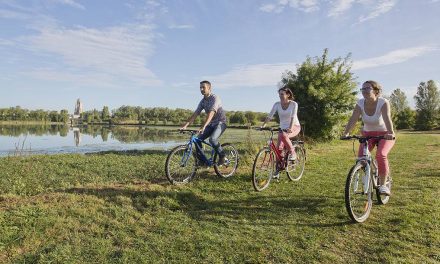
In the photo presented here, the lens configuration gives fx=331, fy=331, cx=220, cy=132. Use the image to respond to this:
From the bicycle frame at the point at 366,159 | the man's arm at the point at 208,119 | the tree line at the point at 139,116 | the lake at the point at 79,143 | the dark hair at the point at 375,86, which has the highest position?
the tree line at the point at 139,116

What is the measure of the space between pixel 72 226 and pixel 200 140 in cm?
331

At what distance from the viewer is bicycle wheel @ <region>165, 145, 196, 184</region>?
6793 mm

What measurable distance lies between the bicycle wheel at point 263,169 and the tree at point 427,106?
201ft

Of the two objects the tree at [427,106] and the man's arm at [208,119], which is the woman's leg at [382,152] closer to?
the man's arm at [208,119]

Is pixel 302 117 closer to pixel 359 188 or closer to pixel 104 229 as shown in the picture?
pixel 359 188

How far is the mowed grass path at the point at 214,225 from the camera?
392cm

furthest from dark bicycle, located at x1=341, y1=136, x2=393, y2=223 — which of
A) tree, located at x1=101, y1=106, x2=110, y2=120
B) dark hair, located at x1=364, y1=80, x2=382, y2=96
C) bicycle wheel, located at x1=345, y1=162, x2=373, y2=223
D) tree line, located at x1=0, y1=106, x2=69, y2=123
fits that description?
tree, located at x1=101, y1=106, x2=110, y2=120

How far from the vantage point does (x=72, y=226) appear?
15.1 feet

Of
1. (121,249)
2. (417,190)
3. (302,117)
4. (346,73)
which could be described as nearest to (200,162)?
(121,249)

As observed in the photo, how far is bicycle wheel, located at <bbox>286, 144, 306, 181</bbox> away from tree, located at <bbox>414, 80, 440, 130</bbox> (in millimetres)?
59564

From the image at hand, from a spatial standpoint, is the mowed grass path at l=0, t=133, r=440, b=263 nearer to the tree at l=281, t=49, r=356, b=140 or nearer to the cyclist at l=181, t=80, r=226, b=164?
the cyclist at l=181, t=80, r=226, b=164

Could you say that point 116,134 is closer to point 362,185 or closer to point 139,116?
point 362,185

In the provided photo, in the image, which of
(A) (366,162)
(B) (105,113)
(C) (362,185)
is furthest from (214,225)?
(B) (105,113)

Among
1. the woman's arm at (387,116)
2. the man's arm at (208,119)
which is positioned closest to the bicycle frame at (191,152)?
the man's arm at (208,119)
